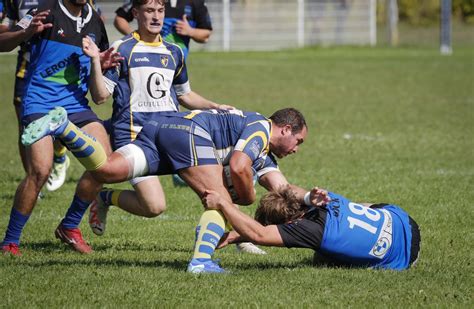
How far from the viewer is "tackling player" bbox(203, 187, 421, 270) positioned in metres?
6.30

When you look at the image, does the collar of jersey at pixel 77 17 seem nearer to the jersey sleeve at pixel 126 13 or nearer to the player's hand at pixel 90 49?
the player's hand at pixel 90 49

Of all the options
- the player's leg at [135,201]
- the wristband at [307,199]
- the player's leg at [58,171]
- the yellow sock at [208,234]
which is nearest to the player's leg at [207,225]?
the yellow sock at [208,234]

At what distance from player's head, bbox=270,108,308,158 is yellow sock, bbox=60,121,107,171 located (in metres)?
1.25

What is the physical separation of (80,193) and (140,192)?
20.7 inches

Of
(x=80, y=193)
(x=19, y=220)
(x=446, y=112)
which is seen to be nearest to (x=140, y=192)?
(x=80, y=193)

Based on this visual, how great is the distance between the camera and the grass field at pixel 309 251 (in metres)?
5.89

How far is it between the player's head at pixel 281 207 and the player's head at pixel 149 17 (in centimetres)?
193

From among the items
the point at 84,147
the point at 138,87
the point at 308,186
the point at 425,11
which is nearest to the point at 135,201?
the point at 138,87

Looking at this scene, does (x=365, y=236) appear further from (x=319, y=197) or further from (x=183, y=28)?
(x=183, y=28)

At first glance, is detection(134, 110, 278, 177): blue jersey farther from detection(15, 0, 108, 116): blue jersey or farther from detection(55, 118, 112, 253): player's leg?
detection(15, 0, 108, 116): blue jersey

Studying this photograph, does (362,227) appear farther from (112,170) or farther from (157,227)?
(157,227)

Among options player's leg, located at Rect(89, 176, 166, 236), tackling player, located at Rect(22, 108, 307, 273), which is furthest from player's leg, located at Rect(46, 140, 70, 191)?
tackling player, located at Rect(22, 108, 307, 273)

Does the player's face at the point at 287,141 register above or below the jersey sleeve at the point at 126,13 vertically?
below

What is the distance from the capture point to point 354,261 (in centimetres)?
657
